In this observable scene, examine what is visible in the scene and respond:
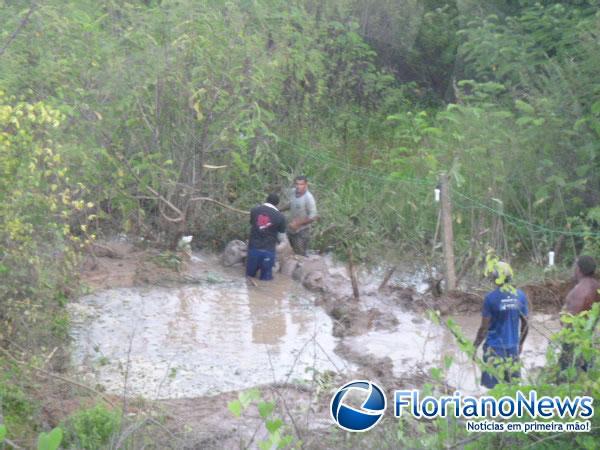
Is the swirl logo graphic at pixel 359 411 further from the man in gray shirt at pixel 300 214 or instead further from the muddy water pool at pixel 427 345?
the man in gray shirt at pixel 300 214

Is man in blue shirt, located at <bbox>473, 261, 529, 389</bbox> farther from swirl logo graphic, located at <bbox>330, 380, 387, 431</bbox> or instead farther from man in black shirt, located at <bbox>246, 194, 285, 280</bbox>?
man in black shirt, located at <bbox>246, 194, 285, 280</bbox>

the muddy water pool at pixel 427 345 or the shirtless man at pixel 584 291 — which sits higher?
the shirtless man at pixel 584 291

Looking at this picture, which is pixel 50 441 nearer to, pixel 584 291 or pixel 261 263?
pixel 584 291

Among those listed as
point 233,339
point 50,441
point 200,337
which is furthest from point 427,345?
point 50,441

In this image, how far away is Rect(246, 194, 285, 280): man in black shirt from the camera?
1264cm

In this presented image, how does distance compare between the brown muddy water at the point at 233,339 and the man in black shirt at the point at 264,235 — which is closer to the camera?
the brown muddy water at the point at 233,339

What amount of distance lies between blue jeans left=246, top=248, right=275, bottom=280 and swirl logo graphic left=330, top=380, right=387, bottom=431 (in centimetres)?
534

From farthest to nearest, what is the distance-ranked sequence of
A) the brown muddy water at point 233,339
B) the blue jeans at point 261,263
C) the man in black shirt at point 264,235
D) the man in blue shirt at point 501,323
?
the blue jeans at point 261,263, the man in black shirt at point 264,235, the brown muddy water at point 233,339, the man in blue shirt at point 501,323

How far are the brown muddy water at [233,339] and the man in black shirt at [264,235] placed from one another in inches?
11.4

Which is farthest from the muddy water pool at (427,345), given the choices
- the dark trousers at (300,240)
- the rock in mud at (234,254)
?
the rock in mud at (234,254)

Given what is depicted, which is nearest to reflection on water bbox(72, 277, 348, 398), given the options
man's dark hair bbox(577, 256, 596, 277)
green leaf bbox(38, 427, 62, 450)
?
man's dark hair bbox(577, 256, 596, 277)

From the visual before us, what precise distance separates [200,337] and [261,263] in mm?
2288

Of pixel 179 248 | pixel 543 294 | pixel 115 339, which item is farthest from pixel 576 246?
pixel 115 339

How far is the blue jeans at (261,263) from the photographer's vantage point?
12859 millimetres
